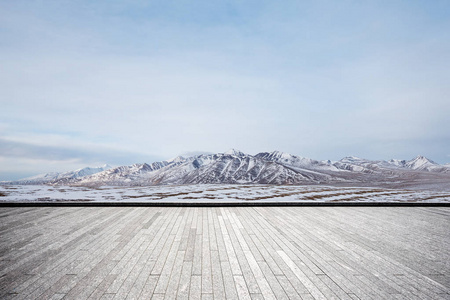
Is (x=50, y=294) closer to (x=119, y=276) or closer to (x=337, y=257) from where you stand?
(x=119, y=276)

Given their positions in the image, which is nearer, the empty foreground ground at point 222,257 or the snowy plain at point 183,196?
the empty foreground ground at point 222,257

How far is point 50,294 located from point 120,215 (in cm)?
530

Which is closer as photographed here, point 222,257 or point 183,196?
point 222,257

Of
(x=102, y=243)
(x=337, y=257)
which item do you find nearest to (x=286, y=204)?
(x=337, y=257)

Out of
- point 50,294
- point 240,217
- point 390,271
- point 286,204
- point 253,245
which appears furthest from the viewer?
point 286,204

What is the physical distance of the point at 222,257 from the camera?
4543mm

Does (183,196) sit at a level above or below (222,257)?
below

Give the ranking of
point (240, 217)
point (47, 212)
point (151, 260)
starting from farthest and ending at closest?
1. point (47, 212)
2. point (240, 217)
3. point (151, 260)

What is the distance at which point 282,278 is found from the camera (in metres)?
3.71

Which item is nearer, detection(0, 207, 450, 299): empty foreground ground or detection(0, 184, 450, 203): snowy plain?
detection(0, 207, 450, 299): empty foreground ground

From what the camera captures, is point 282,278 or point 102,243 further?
point 102,243

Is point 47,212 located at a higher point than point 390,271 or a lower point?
higher

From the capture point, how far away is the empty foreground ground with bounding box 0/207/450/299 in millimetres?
3379

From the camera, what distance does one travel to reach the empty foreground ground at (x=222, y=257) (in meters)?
3.38
